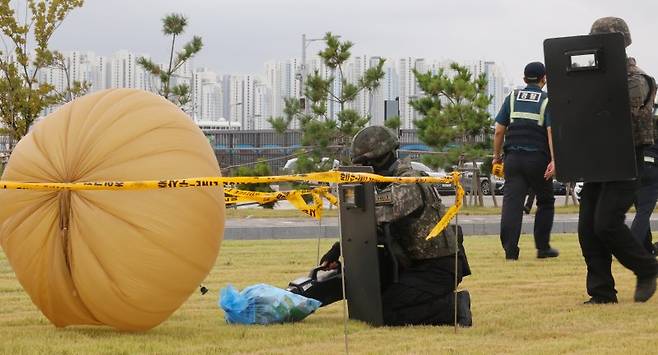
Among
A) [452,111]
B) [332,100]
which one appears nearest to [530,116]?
[452,111]

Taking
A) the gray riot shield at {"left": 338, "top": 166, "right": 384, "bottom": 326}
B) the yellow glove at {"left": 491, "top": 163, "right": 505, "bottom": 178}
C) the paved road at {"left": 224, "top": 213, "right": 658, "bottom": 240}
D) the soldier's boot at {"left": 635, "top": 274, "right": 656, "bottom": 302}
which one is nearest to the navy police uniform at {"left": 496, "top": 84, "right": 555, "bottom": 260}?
the yellow glove at {"left": 491, "top": 163, "right": 505, "bottom": 178}

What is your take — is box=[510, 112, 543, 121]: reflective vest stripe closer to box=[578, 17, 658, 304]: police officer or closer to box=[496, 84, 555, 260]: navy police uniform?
box=[496, 84, 555, 260]: navy police uniform

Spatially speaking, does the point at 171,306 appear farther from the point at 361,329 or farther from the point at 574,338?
the point at 574,338

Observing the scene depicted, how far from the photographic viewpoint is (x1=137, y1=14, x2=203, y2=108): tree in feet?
97.3

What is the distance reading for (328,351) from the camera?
19.6 ft

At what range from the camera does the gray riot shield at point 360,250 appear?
22.1ft

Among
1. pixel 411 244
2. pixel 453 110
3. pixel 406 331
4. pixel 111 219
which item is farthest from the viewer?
pixel 453 110

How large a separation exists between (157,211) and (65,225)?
484 millimetres

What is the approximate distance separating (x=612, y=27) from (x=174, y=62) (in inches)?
902

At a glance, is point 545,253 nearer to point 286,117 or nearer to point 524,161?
point 524,161

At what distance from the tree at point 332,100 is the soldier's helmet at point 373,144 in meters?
19.0

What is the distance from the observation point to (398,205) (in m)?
6.98

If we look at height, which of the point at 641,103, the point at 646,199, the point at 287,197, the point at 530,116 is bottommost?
the point at 646,199

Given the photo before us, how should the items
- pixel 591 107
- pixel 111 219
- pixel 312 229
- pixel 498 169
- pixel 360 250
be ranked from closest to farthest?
pixel 111 219
pixel 360 250
pixel 591 107
pixel 498 169
pixel 312 229
